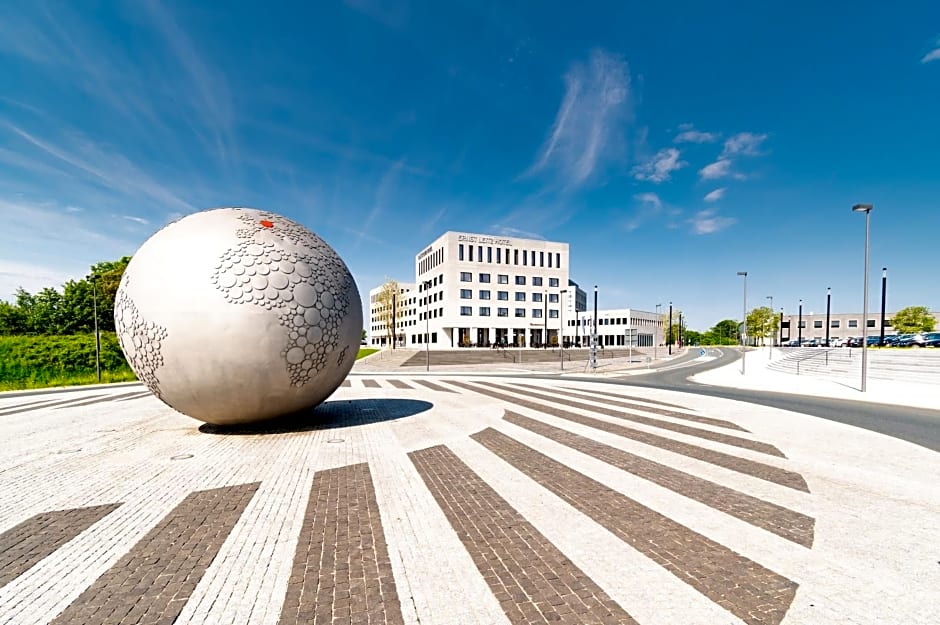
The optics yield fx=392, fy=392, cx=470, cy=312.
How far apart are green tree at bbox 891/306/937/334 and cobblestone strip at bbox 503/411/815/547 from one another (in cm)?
9022

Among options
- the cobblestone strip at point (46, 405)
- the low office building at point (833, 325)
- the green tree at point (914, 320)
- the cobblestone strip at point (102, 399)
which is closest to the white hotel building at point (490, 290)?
the cobblestone strip at point (102, 399)

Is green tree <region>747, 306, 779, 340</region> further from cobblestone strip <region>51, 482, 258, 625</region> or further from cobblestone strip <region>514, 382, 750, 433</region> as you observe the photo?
cobblestone strip <region>51, 482, 258, 625</region>

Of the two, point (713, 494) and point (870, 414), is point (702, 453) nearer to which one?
point (713, 494)

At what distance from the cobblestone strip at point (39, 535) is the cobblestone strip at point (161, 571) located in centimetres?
88

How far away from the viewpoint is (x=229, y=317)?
7.58 metres

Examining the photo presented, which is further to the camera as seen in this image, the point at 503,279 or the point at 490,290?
the point at 503,279

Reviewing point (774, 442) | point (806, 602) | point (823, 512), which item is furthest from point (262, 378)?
point (774, 442)

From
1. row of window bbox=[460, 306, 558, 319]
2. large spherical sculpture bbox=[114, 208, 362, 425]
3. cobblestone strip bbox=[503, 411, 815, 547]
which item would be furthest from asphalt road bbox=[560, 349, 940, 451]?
row of window bbox=[460, 306, 558, 319]

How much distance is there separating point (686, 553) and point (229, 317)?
26.7 ft

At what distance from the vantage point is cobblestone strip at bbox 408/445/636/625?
3.24 metres

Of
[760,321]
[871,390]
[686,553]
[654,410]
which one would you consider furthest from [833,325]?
[686,553]

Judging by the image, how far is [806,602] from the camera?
341 cm

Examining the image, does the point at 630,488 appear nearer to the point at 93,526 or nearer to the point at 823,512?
the point at 823,512

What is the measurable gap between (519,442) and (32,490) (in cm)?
819
